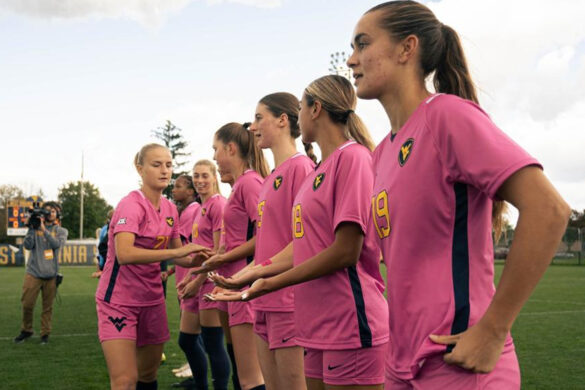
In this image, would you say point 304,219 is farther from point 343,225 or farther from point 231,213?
point 231,213

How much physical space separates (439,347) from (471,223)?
1.25 feet

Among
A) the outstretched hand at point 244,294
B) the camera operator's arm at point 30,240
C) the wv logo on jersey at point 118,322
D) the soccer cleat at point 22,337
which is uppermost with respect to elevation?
the camera operator's arm at point 30,240

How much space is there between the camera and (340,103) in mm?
3307

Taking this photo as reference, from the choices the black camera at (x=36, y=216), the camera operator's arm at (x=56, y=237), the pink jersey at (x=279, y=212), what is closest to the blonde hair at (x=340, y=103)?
the pink jersey at (x=279, y=212)

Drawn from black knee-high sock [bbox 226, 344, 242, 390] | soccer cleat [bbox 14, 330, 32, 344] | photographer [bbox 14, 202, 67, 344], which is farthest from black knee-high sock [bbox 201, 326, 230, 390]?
soccer cleat [bbox 14, 330, 32, 344]

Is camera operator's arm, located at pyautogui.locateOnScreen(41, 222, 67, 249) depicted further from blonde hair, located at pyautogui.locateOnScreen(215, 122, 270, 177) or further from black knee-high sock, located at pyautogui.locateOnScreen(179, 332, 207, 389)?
blonde hair, located at pyautogui.locateOnScreen(215, 122, 270, 177)

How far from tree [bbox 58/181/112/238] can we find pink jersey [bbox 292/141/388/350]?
93.2 meters

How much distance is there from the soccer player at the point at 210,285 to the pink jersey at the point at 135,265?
43cm

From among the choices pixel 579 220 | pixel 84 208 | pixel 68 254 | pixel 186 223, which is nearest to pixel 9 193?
pixel 84 208

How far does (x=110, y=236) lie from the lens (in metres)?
4.92

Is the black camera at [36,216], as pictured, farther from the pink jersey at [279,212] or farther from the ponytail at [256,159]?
the pink jersey at [279,212]

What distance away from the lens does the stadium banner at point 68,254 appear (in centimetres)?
3981

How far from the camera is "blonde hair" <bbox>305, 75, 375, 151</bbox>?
3.30 metres

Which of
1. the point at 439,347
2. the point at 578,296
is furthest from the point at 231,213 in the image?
the point at 578,296
